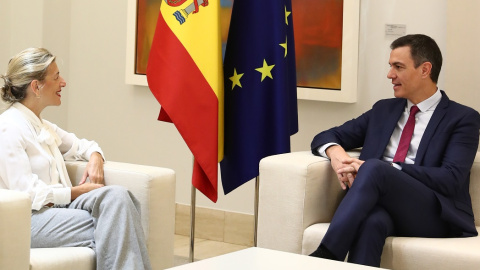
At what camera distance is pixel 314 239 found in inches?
145

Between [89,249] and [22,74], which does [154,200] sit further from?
[22,74]

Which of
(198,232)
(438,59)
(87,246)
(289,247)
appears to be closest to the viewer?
(87,246)

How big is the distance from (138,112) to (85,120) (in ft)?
1.63

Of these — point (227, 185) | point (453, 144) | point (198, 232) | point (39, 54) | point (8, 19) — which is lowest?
point (198, 232)

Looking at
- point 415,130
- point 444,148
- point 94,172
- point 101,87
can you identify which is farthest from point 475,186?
point 101,87

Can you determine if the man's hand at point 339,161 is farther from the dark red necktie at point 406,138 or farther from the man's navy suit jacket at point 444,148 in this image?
the dark red necktie at point 406,138

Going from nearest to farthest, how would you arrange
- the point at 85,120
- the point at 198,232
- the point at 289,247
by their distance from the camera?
the point at 289,247, the point at 198,232, the point at 85,120

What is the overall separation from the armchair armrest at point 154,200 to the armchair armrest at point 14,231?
2.40 feet

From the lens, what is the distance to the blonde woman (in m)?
3.48

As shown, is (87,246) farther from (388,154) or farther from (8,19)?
(8,19)

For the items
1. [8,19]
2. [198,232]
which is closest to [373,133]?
[198,232]

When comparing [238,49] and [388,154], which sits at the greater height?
[238,49]

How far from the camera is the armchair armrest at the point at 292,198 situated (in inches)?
148

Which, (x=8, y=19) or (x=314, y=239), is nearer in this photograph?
(x=314, y=239)
